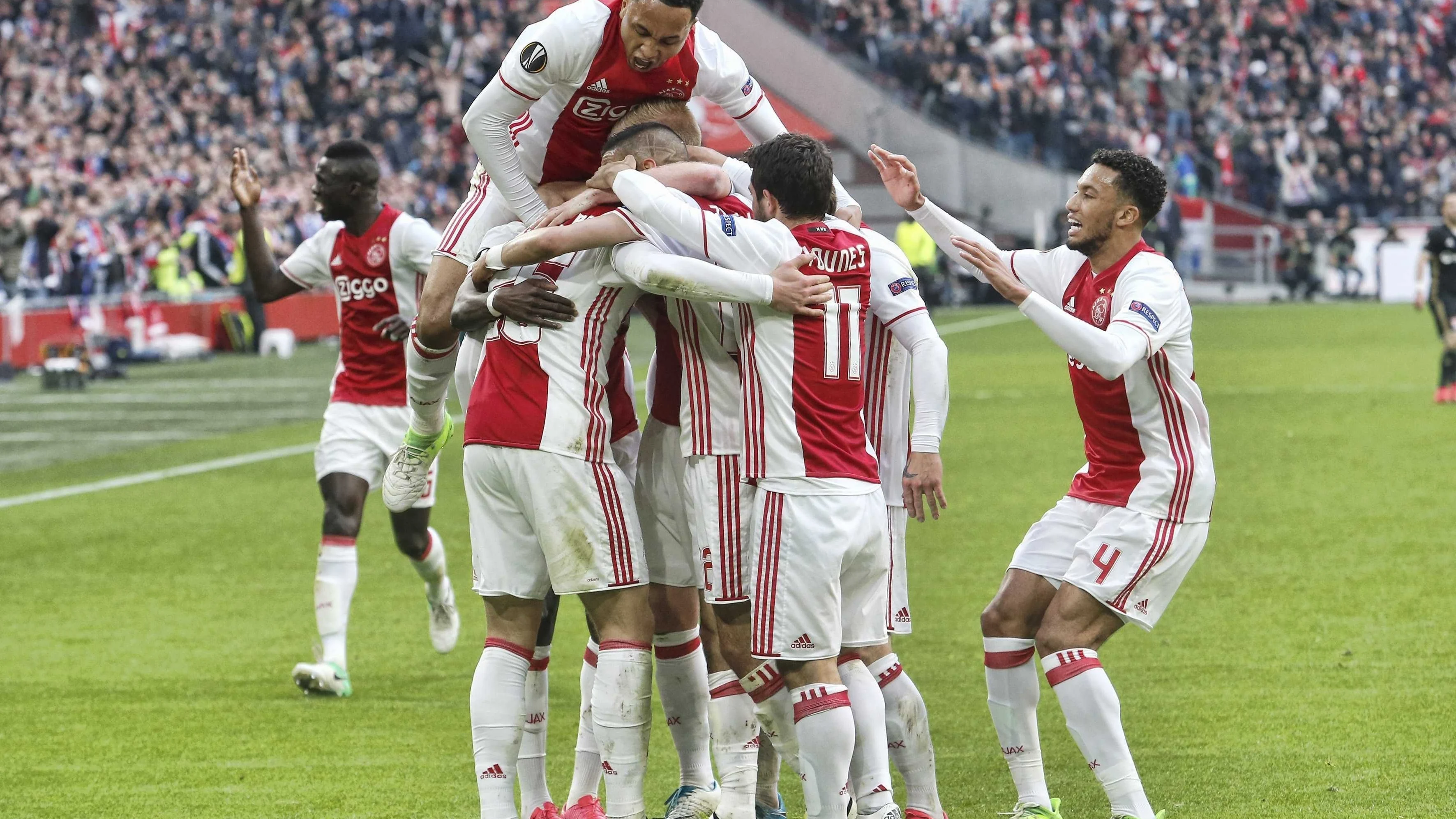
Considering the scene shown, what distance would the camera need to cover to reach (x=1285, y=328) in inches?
1171

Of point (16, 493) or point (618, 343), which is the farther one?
point (16, 493)

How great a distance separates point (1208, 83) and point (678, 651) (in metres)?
39.1

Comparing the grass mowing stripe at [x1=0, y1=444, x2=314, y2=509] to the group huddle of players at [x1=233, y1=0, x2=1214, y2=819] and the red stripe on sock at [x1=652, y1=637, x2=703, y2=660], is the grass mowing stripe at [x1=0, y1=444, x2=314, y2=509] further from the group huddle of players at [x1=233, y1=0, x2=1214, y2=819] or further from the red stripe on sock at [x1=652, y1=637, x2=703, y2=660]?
the red stripe on sock at [x1=652, y1=637, x2=703, y2=660]

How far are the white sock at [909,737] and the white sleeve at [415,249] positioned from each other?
12.6ft

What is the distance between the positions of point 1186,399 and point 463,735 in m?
3.36

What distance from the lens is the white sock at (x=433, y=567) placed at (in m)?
8.71

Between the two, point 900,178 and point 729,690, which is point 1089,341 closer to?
point 900,178

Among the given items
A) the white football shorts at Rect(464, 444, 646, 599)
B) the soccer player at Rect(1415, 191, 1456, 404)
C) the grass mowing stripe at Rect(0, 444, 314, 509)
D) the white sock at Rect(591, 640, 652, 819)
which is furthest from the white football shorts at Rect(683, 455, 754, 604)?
the soccer player at Rect(1415, 191, 1456, 404)

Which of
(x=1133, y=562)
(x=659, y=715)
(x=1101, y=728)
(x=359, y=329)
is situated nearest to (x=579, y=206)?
(x=1133, y=562)

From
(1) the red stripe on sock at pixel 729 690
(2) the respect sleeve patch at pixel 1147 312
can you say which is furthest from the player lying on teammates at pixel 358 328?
(2) the respect sleeve patch at pixel 1147 312

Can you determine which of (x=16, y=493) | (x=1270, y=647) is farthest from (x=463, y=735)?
(x=16, y=493)

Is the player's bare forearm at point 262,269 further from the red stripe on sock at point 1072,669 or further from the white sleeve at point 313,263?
the red stripe on sock at point 1072,669

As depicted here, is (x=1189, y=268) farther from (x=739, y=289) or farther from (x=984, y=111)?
(x=739, y=289)

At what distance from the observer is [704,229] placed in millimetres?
5270
